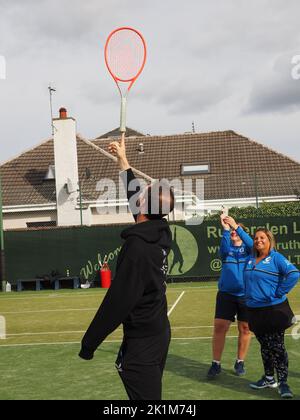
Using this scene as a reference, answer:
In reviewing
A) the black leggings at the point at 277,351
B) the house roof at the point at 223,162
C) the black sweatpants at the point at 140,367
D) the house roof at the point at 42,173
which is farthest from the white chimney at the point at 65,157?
the black sweatpants at the point at 140,367

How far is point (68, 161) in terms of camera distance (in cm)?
2745

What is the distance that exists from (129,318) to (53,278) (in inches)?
698

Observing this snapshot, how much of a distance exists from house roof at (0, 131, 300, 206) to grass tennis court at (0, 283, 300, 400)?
1479cm

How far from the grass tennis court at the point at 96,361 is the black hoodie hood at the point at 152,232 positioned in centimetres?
335

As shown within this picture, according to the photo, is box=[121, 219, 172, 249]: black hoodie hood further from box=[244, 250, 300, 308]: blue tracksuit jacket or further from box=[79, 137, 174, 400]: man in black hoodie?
box=[244, 250, 300, 308]: blue tracksuit jacket

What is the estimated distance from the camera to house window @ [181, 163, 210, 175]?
33219 millimetres

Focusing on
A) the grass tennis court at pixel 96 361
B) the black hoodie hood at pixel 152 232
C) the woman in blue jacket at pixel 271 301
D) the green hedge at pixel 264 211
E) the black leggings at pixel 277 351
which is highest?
the green hedge at pixel 264 211

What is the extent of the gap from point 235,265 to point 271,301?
1.03m

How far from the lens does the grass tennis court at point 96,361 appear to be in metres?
6.98

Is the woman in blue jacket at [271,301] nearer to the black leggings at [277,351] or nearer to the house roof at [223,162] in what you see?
the black leggings at [277,351]

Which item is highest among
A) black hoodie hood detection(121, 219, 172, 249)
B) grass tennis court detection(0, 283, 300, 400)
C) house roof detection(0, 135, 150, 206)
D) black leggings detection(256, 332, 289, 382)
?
house roof detection(0, 135, 150, 206)

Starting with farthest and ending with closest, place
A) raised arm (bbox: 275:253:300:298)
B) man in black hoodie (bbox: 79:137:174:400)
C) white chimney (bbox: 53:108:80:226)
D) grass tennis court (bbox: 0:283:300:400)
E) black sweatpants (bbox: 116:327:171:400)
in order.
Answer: white chimney (bbox: 53:108:80:226)
grass tennis court (bbox: 0:283:300:400)
raised arm (bbox: 275:253:300:298)
black sweatpants (bbox: 116:327:171:400)
man in black hoodie (bbox: 79:137:174:400)

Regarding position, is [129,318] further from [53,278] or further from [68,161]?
[68,161]

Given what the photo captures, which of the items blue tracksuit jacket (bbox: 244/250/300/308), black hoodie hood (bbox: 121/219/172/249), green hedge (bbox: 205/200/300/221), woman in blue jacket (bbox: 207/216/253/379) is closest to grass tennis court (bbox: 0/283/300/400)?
woman in blue jacket (bbox: 207/216/253/379)
